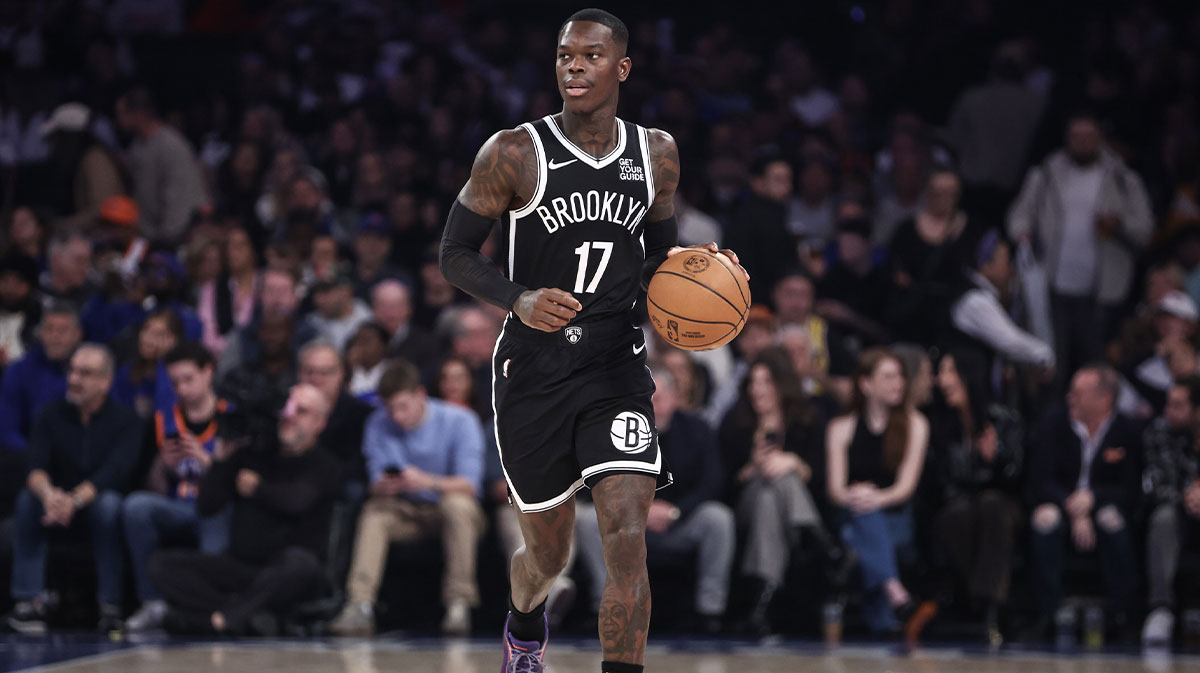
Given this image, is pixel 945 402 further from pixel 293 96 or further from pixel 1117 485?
pixel 293 96

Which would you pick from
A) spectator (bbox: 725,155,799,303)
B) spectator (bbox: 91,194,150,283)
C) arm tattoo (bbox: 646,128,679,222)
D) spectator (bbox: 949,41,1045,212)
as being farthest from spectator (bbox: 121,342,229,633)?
spectator (bbox: 949,41,1045,212)

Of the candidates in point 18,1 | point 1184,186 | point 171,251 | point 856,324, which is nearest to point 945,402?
point 856,324

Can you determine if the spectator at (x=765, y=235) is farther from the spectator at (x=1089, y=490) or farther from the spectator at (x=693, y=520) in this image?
the spectator at (x=1089, y=490)

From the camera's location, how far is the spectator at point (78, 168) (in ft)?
40.6

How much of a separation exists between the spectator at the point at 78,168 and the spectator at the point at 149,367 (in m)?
2.87

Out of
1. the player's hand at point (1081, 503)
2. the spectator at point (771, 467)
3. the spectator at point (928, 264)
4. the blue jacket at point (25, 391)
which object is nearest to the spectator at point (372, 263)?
the blue jacket at point (25, 391)

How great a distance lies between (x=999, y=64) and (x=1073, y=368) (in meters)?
2.68

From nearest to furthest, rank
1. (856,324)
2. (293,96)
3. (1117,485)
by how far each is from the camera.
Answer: (1117,485) < (856,324) < (293,96)

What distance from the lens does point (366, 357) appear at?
9773mm

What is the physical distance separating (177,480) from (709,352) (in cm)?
354

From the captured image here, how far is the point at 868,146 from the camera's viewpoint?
42.0 feet

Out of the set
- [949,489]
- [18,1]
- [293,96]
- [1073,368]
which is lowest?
[949,489]

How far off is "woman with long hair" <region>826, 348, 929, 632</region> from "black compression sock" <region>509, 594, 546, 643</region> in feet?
11.6

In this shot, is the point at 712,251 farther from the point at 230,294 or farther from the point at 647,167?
the point at 230,294
